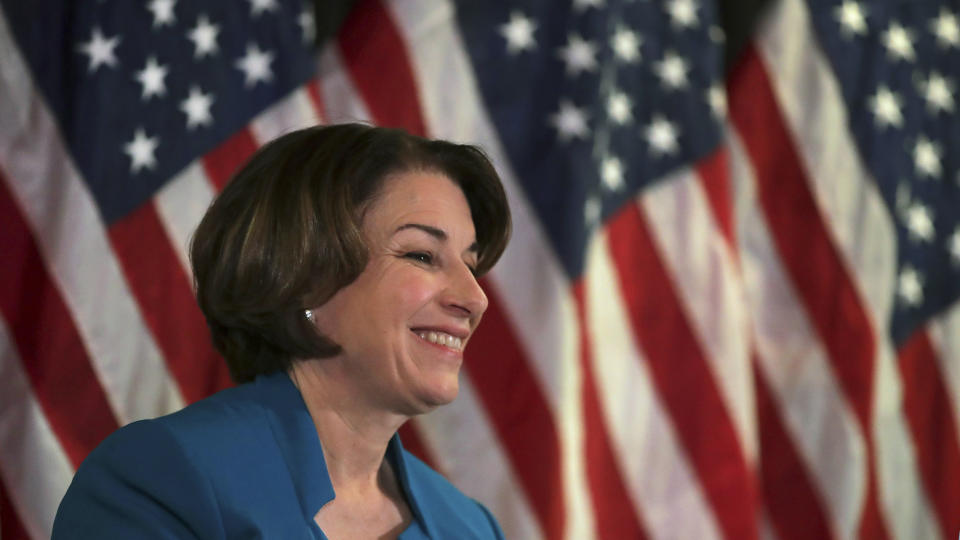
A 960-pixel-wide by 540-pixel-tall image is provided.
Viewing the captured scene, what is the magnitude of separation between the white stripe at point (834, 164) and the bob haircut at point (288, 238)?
1.78 metres

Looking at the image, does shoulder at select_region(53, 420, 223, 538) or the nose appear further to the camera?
the nose

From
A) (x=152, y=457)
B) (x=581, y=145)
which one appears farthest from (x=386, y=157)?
(x=581, y=145)

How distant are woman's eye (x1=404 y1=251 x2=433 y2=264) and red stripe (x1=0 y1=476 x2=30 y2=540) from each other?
128 centimetres

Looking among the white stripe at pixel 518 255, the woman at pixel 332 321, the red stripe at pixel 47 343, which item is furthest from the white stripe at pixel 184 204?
the woman at pixel 332 321

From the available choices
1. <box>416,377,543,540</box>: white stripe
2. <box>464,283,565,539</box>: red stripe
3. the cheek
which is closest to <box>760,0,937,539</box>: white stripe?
<box>464,283,565,539</box>: red stripe

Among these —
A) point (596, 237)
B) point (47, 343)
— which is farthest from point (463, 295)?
point (596, 237)

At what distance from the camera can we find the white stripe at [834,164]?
3242 mm

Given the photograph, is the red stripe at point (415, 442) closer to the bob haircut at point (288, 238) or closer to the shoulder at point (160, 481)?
the bob haircut at point (288, 238)

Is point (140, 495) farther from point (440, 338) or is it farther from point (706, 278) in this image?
point (706, 278)

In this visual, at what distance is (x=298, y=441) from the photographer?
5.23ft

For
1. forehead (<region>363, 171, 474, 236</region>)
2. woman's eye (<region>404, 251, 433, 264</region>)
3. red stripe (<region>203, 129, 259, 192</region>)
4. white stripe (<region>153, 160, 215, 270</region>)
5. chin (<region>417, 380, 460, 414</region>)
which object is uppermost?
red stripe (<region>203, 129, 259, 192</region>)

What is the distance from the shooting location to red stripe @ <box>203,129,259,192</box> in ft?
8.54

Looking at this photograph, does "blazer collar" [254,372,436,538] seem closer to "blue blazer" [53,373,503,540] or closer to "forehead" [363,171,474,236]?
"blue blazer" [53,373,503,540]

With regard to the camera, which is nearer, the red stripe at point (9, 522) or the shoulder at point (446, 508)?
the shoulder at point (446, 508)
